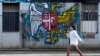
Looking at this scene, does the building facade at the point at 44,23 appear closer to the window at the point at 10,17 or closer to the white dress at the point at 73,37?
the window at the point at 10,17

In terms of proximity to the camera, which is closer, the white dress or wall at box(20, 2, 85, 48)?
the white dress

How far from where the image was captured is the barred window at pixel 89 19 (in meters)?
26.8

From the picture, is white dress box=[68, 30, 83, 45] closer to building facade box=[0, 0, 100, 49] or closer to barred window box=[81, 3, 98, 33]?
building facade box=[0, 0, 100, 49]

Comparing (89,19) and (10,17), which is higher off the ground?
(10,17)

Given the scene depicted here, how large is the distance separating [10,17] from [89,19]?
16.0ft

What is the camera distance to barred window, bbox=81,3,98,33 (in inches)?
1054

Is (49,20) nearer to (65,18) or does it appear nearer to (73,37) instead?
(65,18)

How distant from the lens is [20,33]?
26.6 m

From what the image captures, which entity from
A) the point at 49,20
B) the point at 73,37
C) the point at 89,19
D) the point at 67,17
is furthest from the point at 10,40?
the point at 73,37

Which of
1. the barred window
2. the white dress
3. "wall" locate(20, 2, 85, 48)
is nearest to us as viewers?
the white dress

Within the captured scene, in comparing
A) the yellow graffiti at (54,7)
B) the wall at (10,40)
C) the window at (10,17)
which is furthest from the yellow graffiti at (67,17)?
the wall at (10,40)

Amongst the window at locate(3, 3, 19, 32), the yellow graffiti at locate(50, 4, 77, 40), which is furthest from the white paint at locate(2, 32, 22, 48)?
the yellow graffiti at locate(50, 4, 77, 40)

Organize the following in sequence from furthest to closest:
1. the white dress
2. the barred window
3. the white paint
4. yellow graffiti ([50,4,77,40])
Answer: the barred window < yellow graffiti ([50,4,77,40]) < the white paint < the white dress

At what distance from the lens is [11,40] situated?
86.7ft
